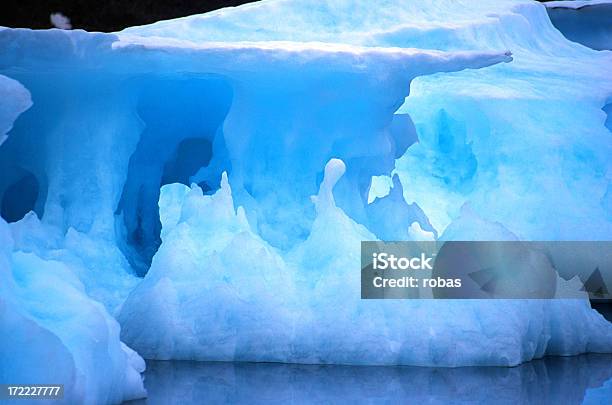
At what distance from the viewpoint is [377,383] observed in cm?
358

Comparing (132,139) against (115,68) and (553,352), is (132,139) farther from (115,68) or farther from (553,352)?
(553,352)

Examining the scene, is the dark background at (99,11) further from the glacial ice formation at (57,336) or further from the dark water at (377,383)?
the glacial ice formation at (57,336)

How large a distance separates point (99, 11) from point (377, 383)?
3.52 m

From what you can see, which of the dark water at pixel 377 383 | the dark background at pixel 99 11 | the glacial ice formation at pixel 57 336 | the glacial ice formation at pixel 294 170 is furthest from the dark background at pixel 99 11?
the glacial ice formation at pixel 57 336

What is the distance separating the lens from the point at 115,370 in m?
3.11

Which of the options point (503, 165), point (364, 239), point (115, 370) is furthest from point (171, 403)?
point (503, 165)

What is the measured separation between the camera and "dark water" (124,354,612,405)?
3230mm

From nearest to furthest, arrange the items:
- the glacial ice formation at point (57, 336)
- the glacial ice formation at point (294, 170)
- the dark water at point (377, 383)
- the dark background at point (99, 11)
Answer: the glacial ice formation at point (57, 336)
the dark water at point (377, 383)
the glacial ice formation at point (294, 170)
the dark background at point (99, 11)

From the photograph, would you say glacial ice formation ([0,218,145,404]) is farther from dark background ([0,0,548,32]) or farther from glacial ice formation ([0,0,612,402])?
dark background ([0,0,548,32])

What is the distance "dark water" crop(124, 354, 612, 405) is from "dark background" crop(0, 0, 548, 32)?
2.66 m

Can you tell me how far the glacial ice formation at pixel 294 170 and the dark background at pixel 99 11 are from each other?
1197 mm

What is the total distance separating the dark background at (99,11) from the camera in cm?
591

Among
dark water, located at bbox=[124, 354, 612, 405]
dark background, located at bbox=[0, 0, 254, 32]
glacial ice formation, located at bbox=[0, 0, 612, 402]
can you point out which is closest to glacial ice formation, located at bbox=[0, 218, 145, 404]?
glacial ice formation, located at bbox=[0, 0, 612, 402]

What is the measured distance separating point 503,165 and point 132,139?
182 centimetres
